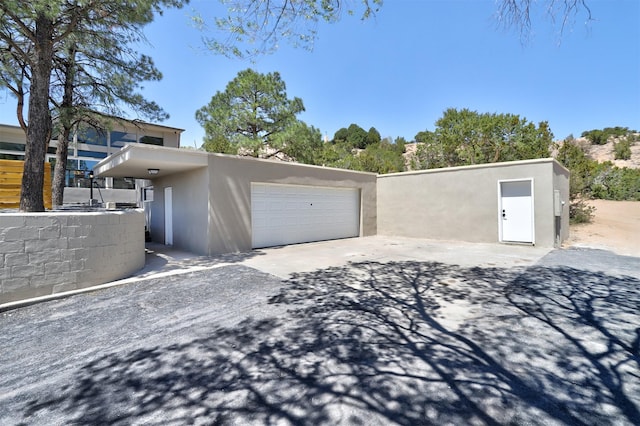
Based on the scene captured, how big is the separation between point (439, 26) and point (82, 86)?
10276 millimetres

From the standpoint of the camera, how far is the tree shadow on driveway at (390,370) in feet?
6.88

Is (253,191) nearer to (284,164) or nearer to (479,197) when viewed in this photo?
(284,164)

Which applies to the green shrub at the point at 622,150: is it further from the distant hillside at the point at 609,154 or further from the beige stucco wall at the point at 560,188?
the beige stucco wall at the point at 560,188

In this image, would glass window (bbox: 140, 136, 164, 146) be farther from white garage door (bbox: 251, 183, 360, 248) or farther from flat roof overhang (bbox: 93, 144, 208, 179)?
white garage door (bbox: 251, 183, 360, 248)

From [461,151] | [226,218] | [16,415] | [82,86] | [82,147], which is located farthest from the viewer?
[461,151]

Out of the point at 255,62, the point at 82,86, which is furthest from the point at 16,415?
the point at 82,86

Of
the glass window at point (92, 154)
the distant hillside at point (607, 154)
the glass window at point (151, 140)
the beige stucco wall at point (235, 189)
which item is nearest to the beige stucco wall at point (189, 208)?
the beige stucco wall at point (235, 189)

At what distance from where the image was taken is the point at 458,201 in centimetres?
1100

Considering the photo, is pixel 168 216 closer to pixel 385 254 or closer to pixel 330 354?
pixel 385 254

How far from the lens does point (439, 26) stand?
A: 219 inches

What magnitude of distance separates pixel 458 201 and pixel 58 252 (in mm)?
11174

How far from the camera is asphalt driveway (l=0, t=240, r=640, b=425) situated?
213 cm

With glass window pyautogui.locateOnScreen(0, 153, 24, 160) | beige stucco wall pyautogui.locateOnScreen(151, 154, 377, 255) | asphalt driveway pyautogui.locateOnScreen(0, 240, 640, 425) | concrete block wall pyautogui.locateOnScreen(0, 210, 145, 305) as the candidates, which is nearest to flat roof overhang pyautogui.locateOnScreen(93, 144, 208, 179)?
beige stucco wall pyautogui.locateOnScreen(151, 154, 377, 255)

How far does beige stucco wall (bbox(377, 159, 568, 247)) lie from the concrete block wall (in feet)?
32.2
